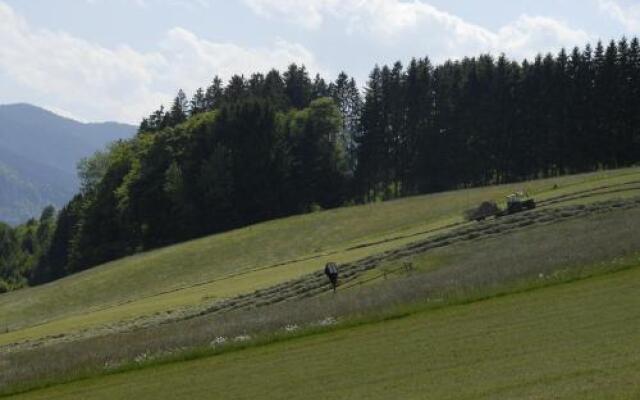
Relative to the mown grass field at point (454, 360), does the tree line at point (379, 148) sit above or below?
above

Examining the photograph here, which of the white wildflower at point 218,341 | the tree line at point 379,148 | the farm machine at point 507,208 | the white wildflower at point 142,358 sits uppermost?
the tree line at point 379,148

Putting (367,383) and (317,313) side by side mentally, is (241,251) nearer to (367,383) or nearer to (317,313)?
(317,313)

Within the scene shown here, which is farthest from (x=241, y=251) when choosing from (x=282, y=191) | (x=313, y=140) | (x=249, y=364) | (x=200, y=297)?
(x=249, y=364)

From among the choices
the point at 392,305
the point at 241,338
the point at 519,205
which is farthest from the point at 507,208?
the point at 241,338

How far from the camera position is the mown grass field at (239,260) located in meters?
62.1

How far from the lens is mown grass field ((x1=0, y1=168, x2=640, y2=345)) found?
62094 mm

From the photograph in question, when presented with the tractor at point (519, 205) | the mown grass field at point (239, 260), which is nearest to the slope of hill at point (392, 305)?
the mown grass field at point (239, 260)

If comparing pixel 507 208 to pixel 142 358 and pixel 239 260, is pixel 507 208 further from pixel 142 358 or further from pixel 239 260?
pixel 142 358

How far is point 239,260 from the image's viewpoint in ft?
267

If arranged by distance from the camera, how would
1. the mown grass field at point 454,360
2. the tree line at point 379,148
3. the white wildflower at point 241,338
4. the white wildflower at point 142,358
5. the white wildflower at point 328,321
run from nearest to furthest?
1. the mown grass field at point 454,360
2. the white wildflower at point 142,358
3. the white wildflower at point 241,338
4. the white wildflower at point 328,321
5. the tree line at point 379,148

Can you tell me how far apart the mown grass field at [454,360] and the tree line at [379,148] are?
94308mm

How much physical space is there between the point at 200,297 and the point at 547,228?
2519 cm

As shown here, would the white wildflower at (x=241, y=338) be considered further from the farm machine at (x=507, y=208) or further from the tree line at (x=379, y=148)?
the tree line at (x=379, y=148)

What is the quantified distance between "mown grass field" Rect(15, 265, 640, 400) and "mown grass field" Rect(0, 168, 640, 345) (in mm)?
28447
